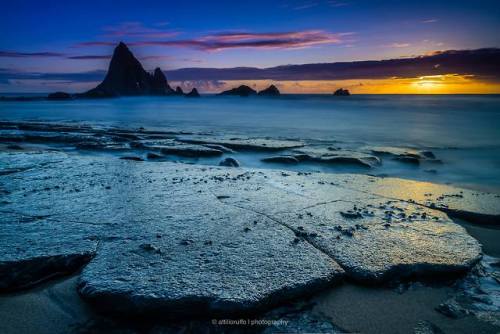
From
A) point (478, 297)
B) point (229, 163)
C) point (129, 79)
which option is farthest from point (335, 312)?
point (129, 79)

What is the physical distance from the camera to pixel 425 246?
232cm

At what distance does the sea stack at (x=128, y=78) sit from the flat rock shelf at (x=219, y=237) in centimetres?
10313

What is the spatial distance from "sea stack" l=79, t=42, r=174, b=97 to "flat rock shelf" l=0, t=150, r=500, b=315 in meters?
103

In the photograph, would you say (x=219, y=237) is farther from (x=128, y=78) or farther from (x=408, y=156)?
(x=128, y=78)

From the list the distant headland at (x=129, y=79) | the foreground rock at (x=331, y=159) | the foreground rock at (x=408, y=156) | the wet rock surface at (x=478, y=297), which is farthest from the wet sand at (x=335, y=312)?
the distant headland at (x=129, y=79)

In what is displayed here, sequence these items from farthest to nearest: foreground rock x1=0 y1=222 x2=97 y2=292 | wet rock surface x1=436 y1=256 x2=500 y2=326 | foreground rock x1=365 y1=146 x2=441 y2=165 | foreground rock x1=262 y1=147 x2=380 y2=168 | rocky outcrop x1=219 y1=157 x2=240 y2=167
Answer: foreground rock x1=365 y1=146 x2=441 y2=165
foreground rock x1=262 y1=147 x2=380 y2=168
rocky outcrop x1=219 y1=157 x2=240 y2=167
foreground rock x1=0 y1=222 x2=97 y2=292
wet rock surface x1=436 y1=256 x2=500 y2=326

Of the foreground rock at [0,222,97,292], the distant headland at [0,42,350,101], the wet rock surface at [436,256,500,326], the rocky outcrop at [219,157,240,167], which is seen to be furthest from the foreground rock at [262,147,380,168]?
the distant headland at [0,42,350,101]

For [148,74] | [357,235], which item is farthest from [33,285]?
[148,74]

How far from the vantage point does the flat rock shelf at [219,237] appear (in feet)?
5.72

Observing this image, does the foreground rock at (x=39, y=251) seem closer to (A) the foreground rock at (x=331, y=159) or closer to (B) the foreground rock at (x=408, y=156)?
(A) the foreground rock at (x=331, y=159)

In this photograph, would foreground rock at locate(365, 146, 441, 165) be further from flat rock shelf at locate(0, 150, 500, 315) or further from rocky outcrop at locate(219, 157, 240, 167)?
rocky outcrop at locate(219, 157, 240, 167)

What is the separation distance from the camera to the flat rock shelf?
174cm

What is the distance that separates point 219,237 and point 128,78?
10886 cm

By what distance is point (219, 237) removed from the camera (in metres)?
2.31
